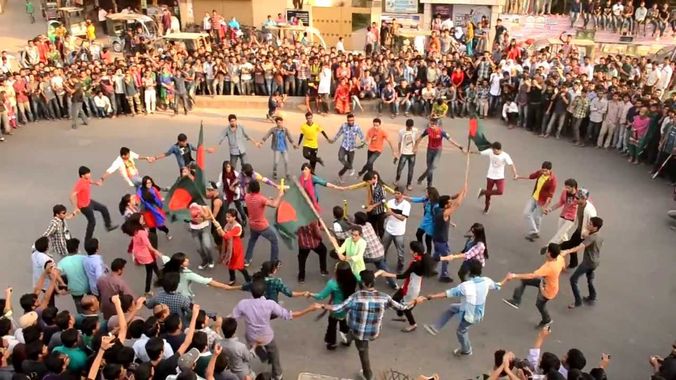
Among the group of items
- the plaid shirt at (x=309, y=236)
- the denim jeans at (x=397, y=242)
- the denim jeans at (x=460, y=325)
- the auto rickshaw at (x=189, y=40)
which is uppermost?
the auto rickshaw at (x=189, y=40)

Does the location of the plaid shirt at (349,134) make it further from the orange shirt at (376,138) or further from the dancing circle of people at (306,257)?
the dancing circle of people at (306,257)

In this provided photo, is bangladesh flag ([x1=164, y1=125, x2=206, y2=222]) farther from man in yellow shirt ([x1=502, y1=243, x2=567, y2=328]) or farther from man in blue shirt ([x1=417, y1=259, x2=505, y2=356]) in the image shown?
man in yellow shirt ([x1=502, y1=243, x2=567, y2=328])

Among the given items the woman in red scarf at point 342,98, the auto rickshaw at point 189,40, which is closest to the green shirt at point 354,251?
the woman in red scarf at point 342,98

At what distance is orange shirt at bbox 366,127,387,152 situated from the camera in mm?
12016

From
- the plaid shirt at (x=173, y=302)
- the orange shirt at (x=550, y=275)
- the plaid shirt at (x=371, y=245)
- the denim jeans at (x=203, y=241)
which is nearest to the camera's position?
the plaid shirt at (x=173, y=302)

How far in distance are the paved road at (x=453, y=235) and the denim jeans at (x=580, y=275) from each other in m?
0.19

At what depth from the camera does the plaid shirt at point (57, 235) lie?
859cm

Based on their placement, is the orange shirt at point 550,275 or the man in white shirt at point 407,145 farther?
the man in white shirt at point 407,145

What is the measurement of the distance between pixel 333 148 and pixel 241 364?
893cm

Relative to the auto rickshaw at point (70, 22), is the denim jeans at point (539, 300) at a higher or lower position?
lower

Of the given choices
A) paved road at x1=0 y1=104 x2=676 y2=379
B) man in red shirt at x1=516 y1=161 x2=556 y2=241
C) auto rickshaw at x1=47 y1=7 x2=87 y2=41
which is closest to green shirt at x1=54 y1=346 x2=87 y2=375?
paved road at x1=0 y1=104 x2=676 y2=379

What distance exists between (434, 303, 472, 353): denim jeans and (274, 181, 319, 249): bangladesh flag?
7.04 feet

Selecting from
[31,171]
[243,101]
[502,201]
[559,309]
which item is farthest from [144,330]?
[243,101]

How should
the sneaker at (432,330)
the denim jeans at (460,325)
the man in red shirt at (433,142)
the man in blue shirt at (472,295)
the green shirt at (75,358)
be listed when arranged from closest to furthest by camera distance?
the green shirt at (75,358) < the man in blue shirt at (472,295) < the denim jeans at (460,325) < the sneaker at (432,330) < the man in red shirt at (433,142)
